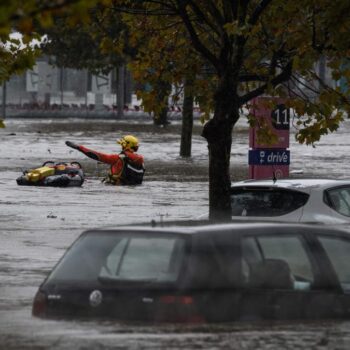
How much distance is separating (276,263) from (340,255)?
0.93m

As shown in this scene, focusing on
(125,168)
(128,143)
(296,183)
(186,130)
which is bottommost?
(125,168)

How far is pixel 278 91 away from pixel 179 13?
1.88 meters

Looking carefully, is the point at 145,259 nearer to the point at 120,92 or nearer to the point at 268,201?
the point at 268,201

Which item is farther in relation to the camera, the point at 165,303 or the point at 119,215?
the point at 119,215

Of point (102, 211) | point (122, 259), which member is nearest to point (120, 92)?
point (102, 211)

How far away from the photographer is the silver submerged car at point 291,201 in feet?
61.7

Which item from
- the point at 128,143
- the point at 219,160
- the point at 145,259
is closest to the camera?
the point at 145,259

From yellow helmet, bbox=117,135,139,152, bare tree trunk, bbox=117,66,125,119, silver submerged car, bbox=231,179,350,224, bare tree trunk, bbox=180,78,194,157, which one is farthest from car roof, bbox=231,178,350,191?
bare tree trunk, bbox=117,66,125,119

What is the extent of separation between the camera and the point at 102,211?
28891 millimetres

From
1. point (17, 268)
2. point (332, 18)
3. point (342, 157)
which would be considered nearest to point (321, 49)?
point (332, 18)

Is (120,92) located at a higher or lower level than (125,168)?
higher

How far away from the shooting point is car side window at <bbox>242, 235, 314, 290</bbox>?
10938 millimetres

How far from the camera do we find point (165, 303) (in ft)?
34.3

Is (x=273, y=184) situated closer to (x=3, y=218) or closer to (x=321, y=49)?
(x=321, y=49)
